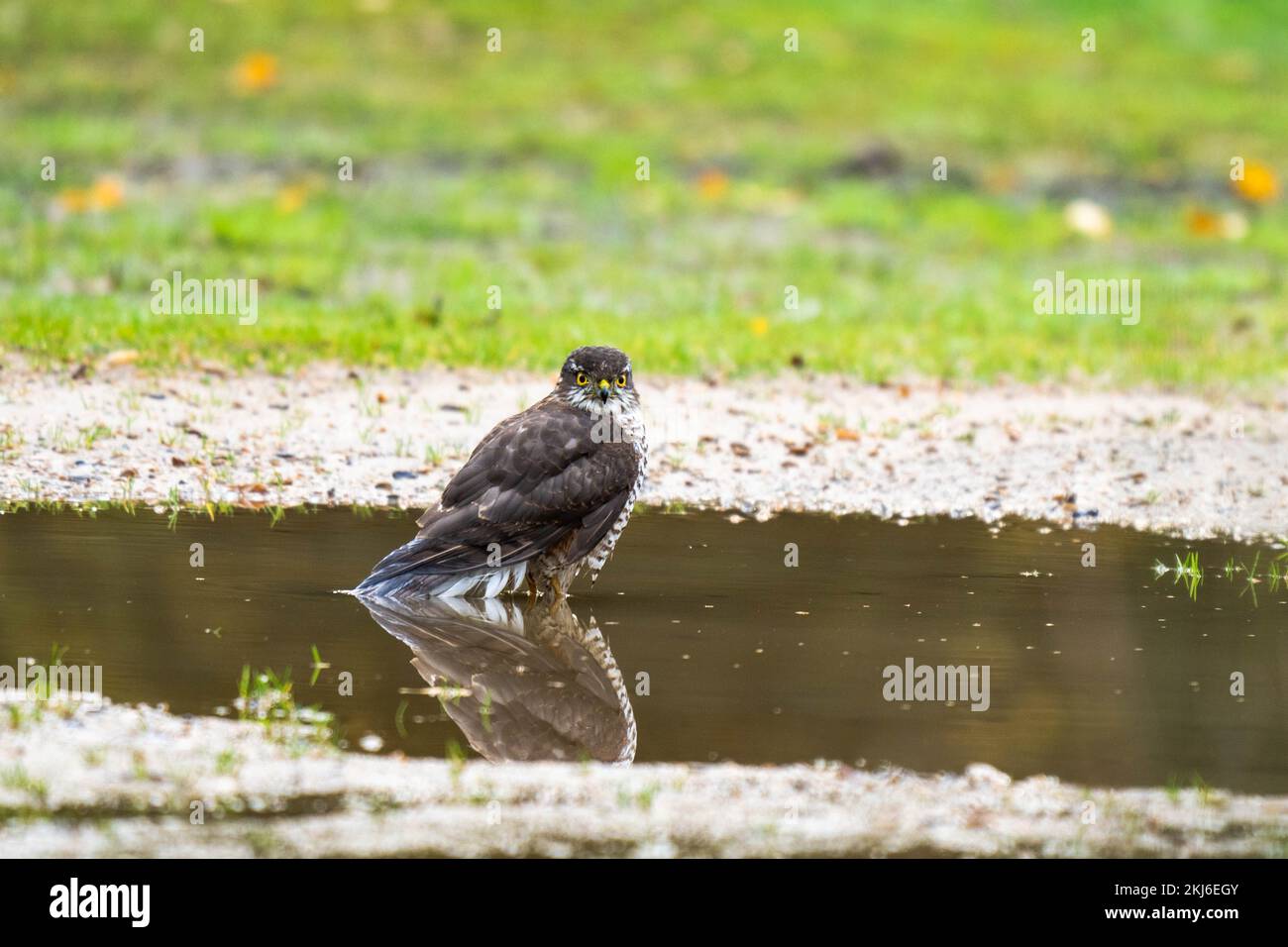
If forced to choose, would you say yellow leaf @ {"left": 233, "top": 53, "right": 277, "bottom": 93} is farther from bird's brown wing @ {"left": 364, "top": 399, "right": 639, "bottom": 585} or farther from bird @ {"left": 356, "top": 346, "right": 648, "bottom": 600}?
bird's brown wing @ {"left": 364, "top": 399, "right": 639, "bottom": 585}

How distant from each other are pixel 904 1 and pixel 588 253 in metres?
10.8

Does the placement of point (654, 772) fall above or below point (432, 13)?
below

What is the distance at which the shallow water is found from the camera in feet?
21.1

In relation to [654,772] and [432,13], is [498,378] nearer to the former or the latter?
[654,772]

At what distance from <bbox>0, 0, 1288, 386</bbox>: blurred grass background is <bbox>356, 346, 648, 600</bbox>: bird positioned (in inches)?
Answer: 163

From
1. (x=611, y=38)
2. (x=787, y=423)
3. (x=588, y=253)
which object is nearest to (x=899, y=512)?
(x=787, y=423)

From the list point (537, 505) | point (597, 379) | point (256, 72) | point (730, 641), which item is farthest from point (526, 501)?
point (256, 72)

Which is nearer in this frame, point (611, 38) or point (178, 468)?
point (178, 468)

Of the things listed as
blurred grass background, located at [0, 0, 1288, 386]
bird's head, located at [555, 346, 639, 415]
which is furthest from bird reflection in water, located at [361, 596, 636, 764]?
blurred grass background, located at [0, 0, 1288, 386]

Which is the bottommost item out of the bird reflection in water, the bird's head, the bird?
the bird reflection in water

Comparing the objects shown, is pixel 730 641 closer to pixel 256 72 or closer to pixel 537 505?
pixel 537 505
